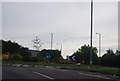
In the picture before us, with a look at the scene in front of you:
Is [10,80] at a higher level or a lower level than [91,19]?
lower

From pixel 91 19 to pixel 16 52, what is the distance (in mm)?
63270

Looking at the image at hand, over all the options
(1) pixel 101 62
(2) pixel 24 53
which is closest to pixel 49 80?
(1) pixel 101 62

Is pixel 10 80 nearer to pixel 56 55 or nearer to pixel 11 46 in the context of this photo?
pixel 11 46

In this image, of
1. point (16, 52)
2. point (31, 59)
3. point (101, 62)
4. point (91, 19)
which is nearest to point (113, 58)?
point (101, 62)

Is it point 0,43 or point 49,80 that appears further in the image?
point 0,43

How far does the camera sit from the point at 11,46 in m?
96.4

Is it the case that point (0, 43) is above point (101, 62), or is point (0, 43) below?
above

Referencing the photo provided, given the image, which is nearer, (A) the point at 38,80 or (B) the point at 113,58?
(A) the point at 38,80

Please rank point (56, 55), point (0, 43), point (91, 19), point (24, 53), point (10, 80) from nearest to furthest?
point (10, 80) → point (91, 19) → point (0, 43) → point (24, 53) → point (56, 55)

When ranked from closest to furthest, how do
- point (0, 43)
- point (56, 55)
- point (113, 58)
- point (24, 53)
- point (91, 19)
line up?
point (91, 19) < point (113, 58) < point (0, 43) < point (24, 53) < point (56, 55)

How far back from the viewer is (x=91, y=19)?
36.4 m

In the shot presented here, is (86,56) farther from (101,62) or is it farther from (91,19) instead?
(91,19)

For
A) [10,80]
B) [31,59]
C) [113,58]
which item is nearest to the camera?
[10,80]

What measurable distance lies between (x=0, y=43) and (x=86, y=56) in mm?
39021
